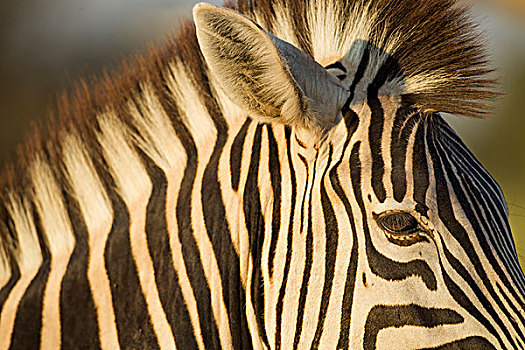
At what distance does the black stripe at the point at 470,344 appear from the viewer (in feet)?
7.15

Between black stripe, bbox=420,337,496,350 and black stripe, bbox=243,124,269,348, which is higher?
black stripe, bbox=243,124,269,348

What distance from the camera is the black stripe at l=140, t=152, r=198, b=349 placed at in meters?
2.54

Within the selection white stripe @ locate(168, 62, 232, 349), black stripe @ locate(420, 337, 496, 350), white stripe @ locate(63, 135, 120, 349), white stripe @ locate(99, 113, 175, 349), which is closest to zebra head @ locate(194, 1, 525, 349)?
black stripe @ locate(420, 337, 496, 350)

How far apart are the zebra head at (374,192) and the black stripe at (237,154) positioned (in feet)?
0.24

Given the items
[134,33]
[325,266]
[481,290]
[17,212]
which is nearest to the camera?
[481,290]

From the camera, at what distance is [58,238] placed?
281 cm

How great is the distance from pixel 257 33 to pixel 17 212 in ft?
4.94

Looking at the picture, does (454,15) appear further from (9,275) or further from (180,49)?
(9,275)

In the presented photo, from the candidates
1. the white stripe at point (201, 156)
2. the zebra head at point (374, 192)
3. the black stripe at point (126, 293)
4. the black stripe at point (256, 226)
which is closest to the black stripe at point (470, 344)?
the zebra head at point (374, 192)

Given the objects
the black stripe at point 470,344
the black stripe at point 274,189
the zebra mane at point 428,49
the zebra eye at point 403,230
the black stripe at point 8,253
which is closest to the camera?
the black stripe at point 470,344

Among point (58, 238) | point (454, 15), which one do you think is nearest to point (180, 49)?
point (58, 238)

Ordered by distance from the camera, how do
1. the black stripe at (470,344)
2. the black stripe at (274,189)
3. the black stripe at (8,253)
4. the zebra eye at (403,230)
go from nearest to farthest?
the black stripe at (470,344) < the zebra eye at (403,230) < the black stripe at (274,189) < the black stripe at (8,253)

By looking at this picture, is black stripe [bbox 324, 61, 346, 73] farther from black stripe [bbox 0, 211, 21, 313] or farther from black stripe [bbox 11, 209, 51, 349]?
black stripe [bbox 0, 211, 21, 313]

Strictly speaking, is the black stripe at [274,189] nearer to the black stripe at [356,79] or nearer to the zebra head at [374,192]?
the zebra head at [374,192]
